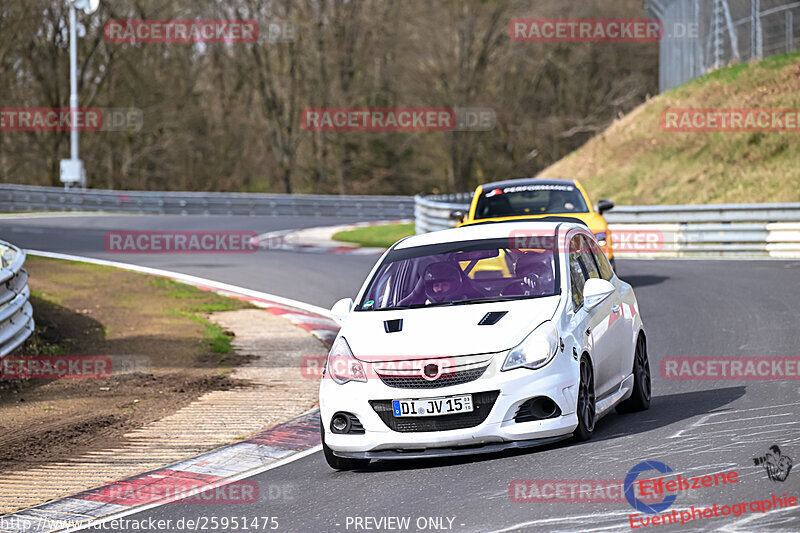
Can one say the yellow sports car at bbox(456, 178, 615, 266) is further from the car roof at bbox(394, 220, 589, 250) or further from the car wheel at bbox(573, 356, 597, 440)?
the car wheel at bbox(573, 356, 597, 440)

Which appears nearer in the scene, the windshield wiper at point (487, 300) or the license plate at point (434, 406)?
the license plate at point (434, 406)

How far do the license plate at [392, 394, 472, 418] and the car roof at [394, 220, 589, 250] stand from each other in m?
1.94

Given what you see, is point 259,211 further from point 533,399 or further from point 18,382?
point 533,399

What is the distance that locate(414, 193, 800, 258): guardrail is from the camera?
76.9 feet

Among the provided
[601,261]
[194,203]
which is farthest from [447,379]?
[194,203]

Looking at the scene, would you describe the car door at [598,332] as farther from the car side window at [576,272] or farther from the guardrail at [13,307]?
the guardrail at [13,307]

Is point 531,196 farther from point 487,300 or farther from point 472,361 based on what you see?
point 472,361

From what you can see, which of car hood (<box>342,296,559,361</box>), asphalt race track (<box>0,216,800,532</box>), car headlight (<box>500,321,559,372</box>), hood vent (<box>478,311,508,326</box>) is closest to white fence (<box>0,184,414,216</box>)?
asphalt race track (<box>0,216,800,532</box>)

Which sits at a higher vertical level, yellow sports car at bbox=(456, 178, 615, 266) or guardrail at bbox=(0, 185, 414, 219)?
yellow sports car at bbox=(456, 178, 615, 266)

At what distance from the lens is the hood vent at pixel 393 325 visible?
7961mm

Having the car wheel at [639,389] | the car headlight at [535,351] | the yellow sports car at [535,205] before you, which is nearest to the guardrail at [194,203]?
the yellow sports car at [535,205]

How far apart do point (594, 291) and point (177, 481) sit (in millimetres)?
3190

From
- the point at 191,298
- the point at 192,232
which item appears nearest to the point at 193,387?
the point at 191,298

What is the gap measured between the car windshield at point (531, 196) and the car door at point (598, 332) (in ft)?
25.1
